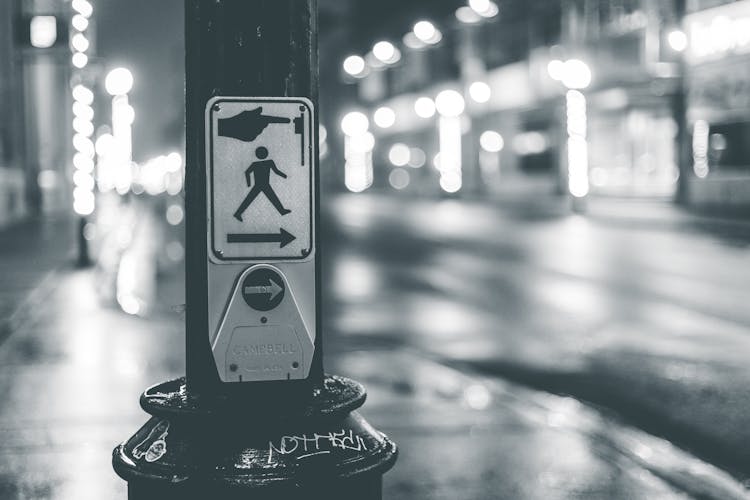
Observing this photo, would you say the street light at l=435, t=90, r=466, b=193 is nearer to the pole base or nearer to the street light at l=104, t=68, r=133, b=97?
the street light at l=104, t=68, r=133, b=97

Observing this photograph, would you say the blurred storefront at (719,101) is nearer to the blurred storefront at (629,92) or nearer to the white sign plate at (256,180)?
the blurred storefront at (629,92)

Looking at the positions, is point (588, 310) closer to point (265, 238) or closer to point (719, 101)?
point (265, 238)

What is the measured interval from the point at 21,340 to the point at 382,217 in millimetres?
23580

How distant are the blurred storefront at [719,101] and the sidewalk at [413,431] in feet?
75.3

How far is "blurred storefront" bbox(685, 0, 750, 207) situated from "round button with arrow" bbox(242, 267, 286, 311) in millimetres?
27922

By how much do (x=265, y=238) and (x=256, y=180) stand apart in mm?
187

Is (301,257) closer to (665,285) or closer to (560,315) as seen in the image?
(560,315)

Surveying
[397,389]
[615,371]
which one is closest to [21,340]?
[397,389]

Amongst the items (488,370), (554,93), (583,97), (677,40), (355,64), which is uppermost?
(355,64)

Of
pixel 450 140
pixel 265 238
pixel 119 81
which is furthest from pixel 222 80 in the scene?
pixel 450 140

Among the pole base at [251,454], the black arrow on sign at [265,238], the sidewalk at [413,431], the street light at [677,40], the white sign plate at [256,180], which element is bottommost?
the sidewalk at [413,431]

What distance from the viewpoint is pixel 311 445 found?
11.2ft

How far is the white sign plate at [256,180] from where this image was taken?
3.41 metres

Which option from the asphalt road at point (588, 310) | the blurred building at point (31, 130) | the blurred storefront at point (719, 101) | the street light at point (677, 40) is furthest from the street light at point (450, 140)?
the asphalt road at point (588, 310)
